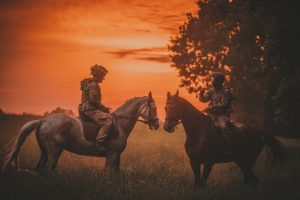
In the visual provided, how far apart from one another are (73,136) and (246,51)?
2065 centimetres

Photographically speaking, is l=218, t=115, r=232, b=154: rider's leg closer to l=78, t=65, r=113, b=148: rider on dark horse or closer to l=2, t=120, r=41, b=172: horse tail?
l=78, t=65, r=113, b=148: rider on dark horse

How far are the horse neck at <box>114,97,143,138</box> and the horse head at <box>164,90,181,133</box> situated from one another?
1440 millimetres

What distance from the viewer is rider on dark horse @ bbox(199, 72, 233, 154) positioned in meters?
11.7

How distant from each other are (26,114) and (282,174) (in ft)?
60.3

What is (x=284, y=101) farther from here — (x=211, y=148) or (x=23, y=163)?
(x=23, y=163)

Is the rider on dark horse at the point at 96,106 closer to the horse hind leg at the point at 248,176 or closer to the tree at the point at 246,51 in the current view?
the horse hind leg at the point at 248,176

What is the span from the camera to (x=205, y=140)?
11406mm

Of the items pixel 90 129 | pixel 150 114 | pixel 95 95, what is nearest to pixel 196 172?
pixel 150 114

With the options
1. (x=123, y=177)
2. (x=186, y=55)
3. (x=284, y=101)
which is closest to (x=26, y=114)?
(x=186, y=55)

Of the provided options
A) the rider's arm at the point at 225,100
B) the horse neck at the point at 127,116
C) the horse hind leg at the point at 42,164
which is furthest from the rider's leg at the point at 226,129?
the horse hind leg at the point at 42,164

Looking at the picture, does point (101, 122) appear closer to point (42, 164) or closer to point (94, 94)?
point (94, 94)

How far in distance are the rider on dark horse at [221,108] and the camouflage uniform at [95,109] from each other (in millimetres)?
2992

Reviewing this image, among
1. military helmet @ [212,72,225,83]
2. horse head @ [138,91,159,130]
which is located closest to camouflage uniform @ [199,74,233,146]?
military helmet @ [212,72,225,83]

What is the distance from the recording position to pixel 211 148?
37.8 feet
